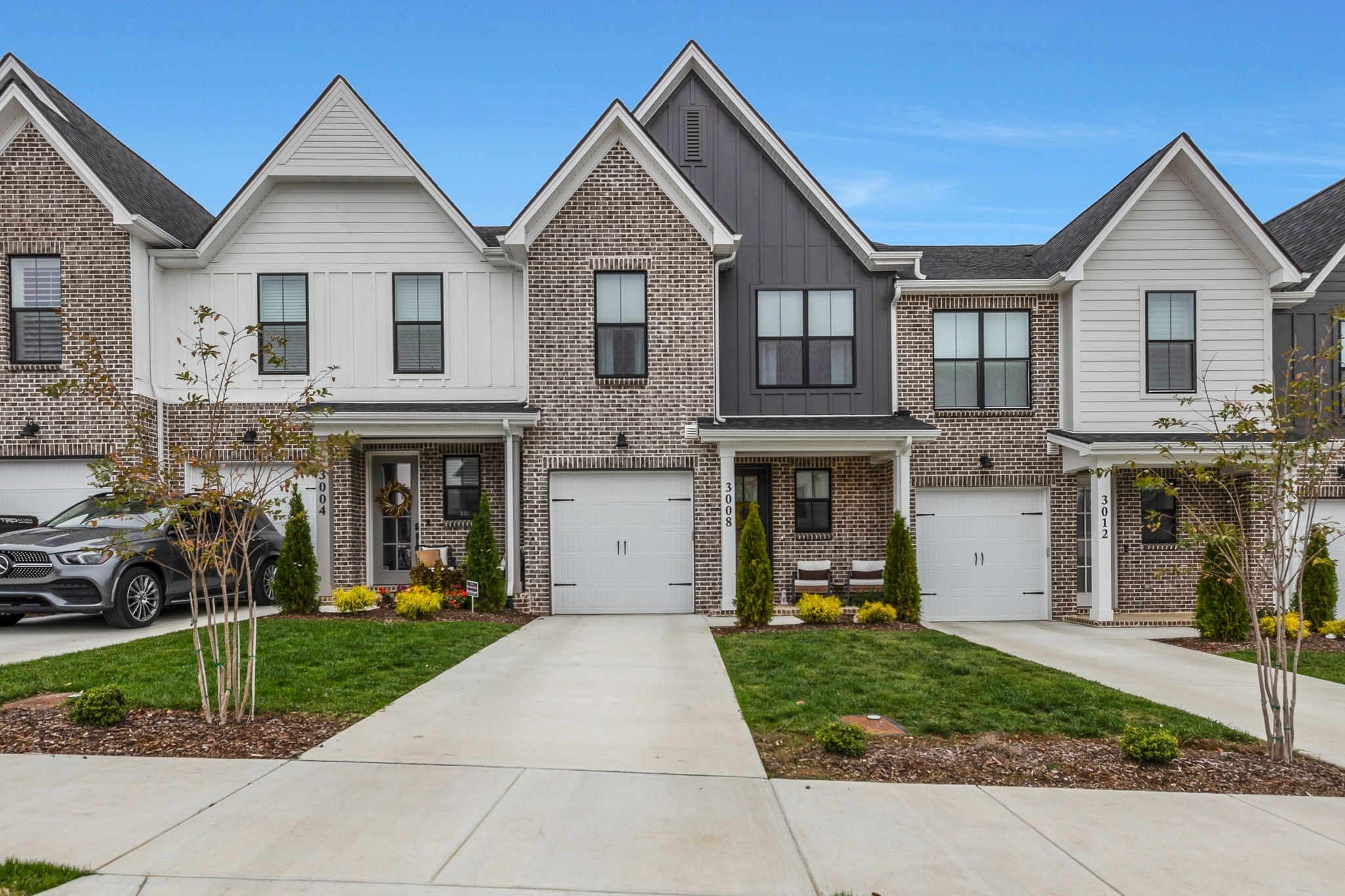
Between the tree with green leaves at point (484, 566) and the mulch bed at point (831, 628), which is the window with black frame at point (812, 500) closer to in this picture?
the mulch bed at point (831, 628)

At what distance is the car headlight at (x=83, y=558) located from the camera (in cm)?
1188

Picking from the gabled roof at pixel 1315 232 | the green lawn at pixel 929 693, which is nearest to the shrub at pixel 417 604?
the green lawn at pixel 929 693

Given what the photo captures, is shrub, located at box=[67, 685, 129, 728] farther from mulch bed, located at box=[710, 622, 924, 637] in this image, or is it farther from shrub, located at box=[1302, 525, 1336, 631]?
shrub, located at box=[1302, 525, 1336, 631]

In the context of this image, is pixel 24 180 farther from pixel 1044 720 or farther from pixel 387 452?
pixel 1044 720

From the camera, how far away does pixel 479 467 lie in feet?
52.9

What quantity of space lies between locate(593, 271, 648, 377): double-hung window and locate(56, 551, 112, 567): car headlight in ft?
25.0

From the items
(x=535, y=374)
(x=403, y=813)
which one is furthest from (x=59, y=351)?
(x=403, y=813)

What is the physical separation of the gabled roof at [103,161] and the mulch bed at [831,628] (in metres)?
11.6

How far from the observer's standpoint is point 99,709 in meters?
6.82

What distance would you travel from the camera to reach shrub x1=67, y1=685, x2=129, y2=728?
22.4ft

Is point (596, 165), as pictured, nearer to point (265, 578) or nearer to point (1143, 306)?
point (265, 578)

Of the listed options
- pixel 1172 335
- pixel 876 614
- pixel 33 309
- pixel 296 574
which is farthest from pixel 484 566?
pixel 1172 335

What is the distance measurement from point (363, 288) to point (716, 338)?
6212 millimetres

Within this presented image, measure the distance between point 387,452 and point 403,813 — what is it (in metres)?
11.8
